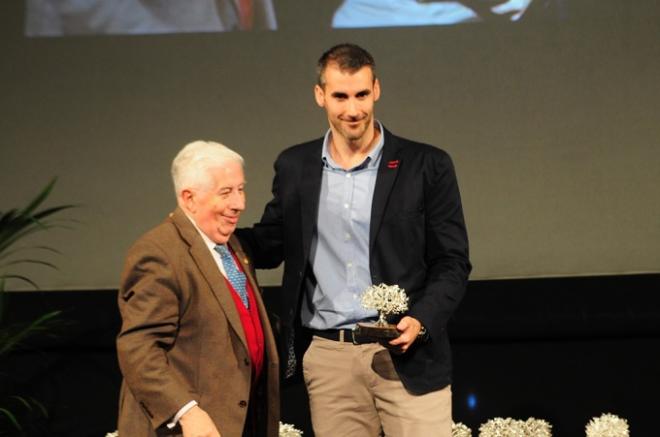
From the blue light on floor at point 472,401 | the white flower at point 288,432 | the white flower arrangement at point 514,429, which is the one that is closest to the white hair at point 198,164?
the white flower at point 288,432

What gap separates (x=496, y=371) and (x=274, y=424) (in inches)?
89.8

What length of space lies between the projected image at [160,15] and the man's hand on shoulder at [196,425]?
10.5 ft

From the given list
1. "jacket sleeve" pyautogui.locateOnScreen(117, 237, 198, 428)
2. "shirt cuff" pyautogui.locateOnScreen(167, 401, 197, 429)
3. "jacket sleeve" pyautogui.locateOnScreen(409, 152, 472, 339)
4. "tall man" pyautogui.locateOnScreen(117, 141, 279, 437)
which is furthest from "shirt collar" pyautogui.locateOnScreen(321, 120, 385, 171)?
"shirt cuff" pyautogui.locateOnScreen(167, 401, 197, 429)

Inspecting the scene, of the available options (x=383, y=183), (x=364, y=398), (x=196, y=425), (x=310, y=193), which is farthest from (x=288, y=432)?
(x=196, y=425)

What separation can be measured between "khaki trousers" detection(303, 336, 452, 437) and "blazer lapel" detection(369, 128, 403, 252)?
33 centimetres

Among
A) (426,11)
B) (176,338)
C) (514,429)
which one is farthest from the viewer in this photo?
(426,11)

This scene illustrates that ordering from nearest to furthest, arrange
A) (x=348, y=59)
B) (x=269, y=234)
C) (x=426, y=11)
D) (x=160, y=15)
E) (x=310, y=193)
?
(x=348, y=59) → (x=310, y=193) → (x=269, y=234) → (x=426, y=11) → (x=160, y=15)

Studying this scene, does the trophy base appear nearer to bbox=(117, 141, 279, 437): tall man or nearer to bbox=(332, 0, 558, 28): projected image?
bbox=(117, 141, 279, 437): tall man

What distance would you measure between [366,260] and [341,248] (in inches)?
3.3

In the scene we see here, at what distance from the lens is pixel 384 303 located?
2.68m

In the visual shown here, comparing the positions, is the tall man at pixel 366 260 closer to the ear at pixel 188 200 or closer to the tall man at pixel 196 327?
the tall man at pixel 196 327

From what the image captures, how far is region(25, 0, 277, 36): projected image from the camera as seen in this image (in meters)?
5.24

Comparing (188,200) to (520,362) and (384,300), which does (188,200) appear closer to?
(384,300)

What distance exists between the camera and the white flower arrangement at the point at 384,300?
8.82ft
